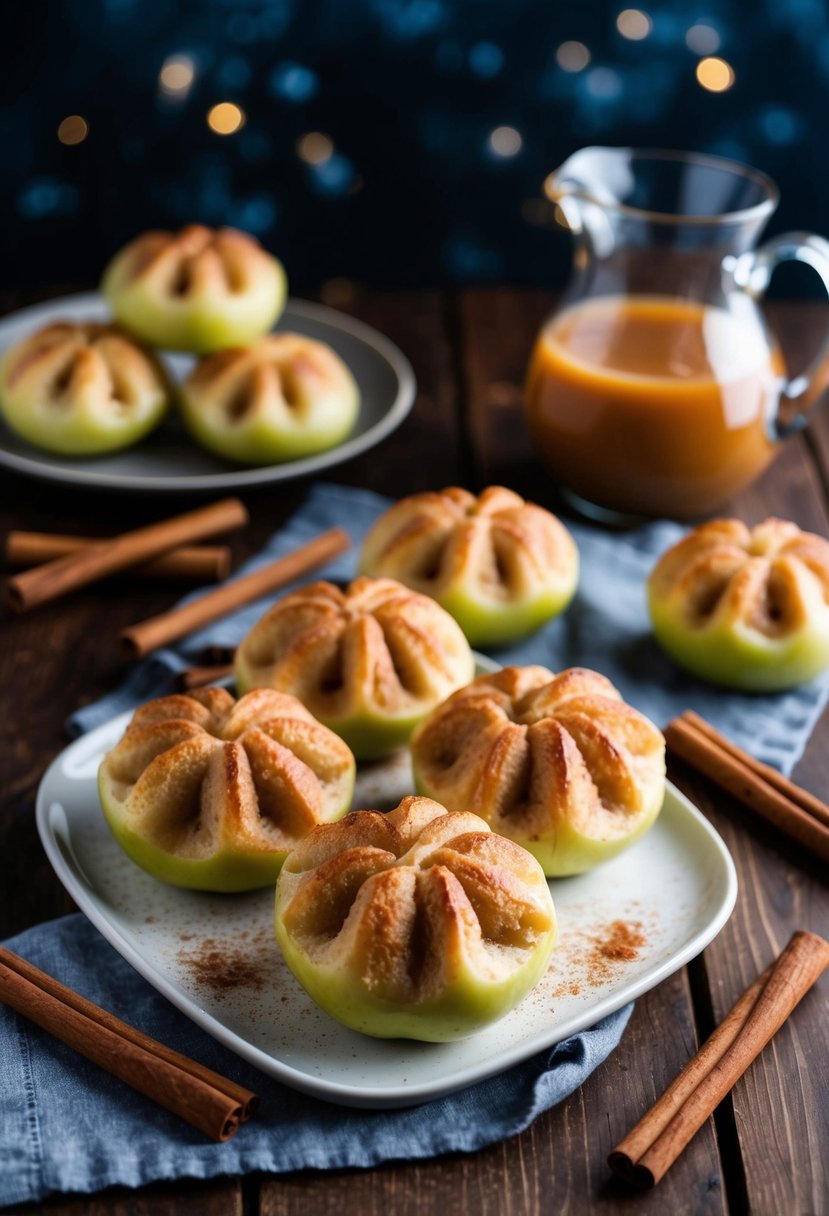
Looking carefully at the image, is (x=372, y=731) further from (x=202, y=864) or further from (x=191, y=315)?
(x=191, y=315)

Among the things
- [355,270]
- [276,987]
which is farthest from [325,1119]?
[355,270]

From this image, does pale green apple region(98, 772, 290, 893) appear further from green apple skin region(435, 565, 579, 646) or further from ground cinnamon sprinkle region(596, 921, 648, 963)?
green apple skin region(435, 565, 579, 646)

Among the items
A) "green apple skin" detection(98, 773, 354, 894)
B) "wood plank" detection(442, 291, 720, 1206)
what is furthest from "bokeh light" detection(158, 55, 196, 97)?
"green apple skin" detection(98, 773, 354, 894)

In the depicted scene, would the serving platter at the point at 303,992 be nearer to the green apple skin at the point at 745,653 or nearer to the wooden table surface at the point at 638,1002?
the wooden table surface at the point at 638,1002

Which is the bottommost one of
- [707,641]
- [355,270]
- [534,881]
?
[355,270]

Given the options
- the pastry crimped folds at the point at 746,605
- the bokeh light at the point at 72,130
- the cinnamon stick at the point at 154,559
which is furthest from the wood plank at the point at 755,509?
the bokeh light at the point at 72,130

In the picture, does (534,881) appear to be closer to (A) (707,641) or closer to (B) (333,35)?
(A) (707,641)
